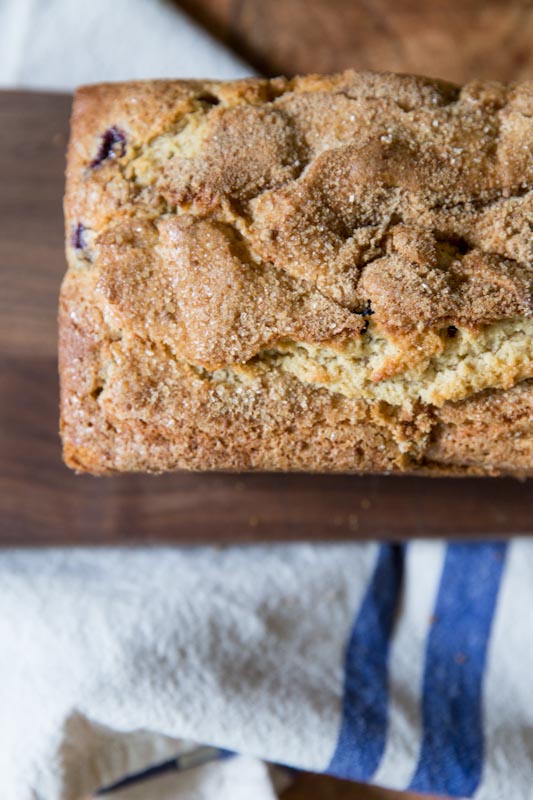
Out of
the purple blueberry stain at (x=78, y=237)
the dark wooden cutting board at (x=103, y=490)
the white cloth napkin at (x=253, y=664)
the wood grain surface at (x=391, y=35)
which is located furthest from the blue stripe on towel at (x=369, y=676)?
the wood grain surface at (x=391, y=35)

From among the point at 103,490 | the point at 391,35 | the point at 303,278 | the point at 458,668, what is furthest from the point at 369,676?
the point at 391,35

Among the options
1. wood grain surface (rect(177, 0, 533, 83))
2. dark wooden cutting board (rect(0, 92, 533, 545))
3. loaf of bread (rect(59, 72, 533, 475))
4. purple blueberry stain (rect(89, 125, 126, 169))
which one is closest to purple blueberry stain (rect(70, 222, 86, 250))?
loaf of bread (rect(59, 72, 533, 475))

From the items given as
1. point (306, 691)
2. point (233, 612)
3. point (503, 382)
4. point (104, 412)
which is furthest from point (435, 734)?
point (104, 412)

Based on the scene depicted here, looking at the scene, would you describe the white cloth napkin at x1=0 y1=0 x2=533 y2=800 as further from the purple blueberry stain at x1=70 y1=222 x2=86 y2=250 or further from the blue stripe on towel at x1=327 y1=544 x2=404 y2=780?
the purple blueberry stain at x1=70 y1=222 x2=86 y2=250

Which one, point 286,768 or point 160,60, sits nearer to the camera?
point 286,768

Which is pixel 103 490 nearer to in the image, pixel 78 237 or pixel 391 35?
pixel 78 237

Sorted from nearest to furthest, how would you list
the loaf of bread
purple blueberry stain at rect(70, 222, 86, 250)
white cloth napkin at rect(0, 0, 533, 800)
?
the loaf of bread
purple blueberry stain at rect(70, 222, 86, 250)
white cloth napkin at rect(0, 0, 533, 800)

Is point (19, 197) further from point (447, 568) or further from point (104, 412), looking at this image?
point (447, 568)
